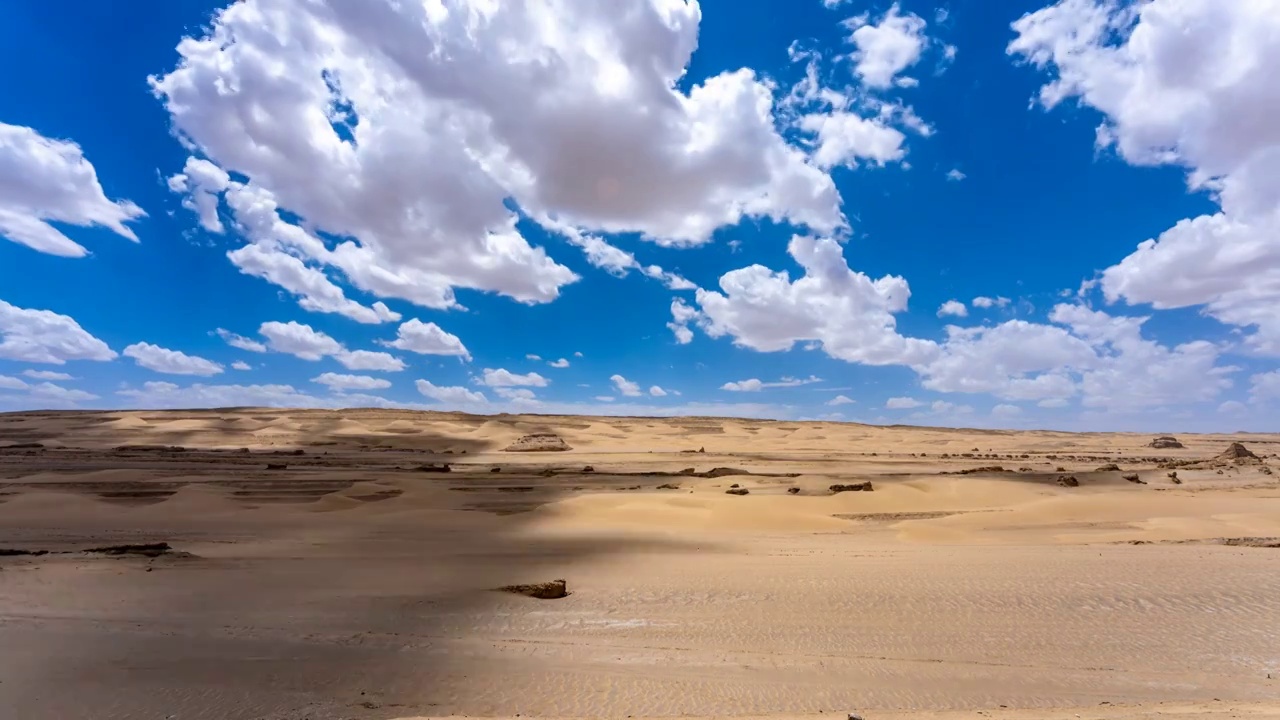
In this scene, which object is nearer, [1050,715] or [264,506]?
[1050,715]

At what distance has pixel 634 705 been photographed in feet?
17.2

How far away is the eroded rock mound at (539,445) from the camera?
1679 inches

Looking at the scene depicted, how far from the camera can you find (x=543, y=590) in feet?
28.7

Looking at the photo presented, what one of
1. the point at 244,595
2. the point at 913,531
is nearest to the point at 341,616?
the point at 244,595

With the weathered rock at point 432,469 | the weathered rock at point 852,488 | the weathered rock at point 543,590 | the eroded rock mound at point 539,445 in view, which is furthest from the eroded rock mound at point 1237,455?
the weathered rock at point 432,469

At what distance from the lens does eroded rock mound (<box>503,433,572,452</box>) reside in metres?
42.7

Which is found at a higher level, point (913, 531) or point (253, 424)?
point (253, 424)

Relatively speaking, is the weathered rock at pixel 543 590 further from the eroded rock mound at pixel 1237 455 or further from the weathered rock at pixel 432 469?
the eroded rock mound at pixel 1237 455

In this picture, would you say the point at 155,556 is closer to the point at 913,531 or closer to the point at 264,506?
the point at 264,506

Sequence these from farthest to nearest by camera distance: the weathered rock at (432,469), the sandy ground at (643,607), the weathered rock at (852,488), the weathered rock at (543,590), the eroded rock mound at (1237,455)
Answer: the eroded rock mound at (1237,455), the weathered rock at (432,469), the weathered rock at (852,488), the weathered rock at (543,590), the sandy ground at (643,607)

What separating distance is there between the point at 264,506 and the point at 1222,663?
65.8ft

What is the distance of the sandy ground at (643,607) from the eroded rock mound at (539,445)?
23.2 m

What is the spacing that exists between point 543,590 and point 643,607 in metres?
1.47

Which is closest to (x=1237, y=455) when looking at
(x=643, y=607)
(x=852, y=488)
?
(x=852, y=488)
